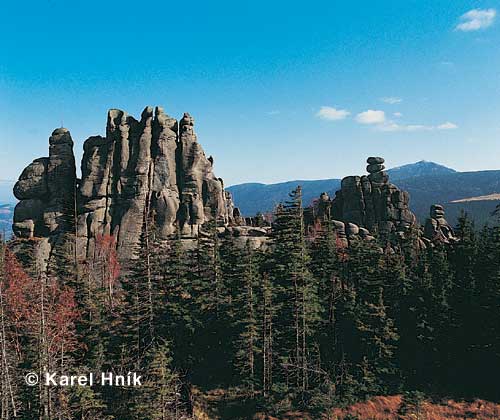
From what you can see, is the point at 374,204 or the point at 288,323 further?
the point at 374,204

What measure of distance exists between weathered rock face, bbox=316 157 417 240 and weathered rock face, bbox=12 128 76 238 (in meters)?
49.6

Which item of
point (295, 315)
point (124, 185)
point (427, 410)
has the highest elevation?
point (124, 185)

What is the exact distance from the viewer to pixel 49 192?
250ft

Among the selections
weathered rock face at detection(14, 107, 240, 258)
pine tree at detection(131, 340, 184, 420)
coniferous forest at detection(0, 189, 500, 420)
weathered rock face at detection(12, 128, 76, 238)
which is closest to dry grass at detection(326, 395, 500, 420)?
coniferous forest at detection(0, 189, 500, 420)

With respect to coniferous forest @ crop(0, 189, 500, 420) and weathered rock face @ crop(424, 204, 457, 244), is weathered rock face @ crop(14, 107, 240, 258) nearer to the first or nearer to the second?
coniferous forest @ crop(0, 189, 500, 420)

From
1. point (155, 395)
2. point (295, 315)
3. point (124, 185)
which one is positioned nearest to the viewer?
point (155, 395)

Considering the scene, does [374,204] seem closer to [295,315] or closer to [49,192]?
[295,315]

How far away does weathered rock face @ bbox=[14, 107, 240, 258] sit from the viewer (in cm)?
7269

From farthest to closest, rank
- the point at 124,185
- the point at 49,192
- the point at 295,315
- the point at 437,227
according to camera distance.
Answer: the point at 437,227 → the point at 49,192 → the point at 124,185 → the point at 295,315

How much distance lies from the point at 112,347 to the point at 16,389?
29.2 ft

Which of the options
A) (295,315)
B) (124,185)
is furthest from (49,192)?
(295,315)

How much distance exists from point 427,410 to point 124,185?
197 ft

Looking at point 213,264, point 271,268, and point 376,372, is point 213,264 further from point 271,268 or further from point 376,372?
point 376,372

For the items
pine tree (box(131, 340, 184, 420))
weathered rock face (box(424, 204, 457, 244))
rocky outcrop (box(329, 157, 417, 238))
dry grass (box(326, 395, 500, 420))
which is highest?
rocky outcrop (box(329, 157, 417, 238))
